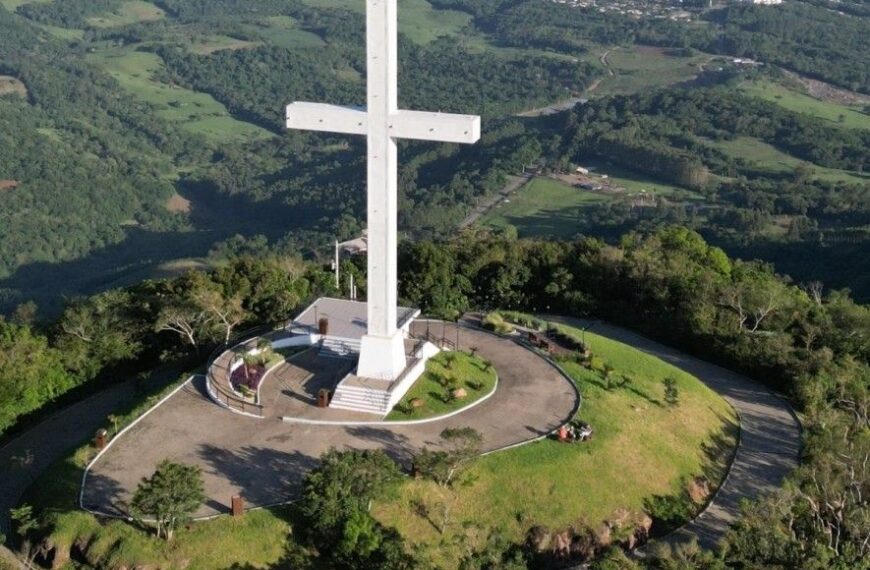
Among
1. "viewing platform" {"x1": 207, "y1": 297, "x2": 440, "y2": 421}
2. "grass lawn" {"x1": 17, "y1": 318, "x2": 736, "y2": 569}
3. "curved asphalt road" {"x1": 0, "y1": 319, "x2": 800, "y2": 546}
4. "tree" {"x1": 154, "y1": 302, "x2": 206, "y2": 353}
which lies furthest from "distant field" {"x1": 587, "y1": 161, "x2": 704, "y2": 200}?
"tree" {"x1": 154, "y1": 302, "x2": 206, "y2": 353}

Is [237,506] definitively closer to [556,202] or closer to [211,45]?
[556,202]

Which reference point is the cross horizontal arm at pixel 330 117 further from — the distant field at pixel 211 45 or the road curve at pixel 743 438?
the distant field at pixel 211 45

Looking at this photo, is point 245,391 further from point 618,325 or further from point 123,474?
point 618,325

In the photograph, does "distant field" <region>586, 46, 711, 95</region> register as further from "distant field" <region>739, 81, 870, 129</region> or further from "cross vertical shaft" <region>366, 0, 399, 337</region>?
"cross vertical shaft" <region>366, 0, 399, 337</region>

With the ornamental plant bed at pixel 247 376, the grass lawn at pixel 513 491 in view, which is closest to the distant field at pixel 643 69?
the grass lawn at pixel 513 491

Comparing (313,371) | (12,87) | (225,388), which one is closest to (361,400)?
(313,371)
